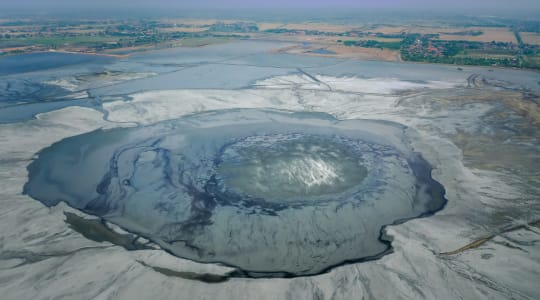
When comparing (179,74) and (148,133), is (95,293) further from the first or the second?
(179,74)

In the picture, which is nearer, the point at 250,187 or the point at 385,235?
the point at 385,235

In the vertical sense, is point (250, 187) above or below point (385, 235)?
above

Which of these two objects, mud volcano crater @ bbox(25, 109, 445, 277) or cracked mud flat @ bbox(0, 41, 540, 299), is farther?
mud volcano crater @ bbox(25, 109, 445, 277)

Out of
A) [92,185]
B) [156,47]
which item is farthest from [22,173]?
[156,47]

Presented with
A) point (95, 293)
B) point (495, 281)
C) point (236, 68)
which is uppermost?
point (236, 68)

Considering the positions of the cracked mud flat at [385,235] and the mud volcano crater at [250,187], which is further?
the mud volcano crater at [250,187]
